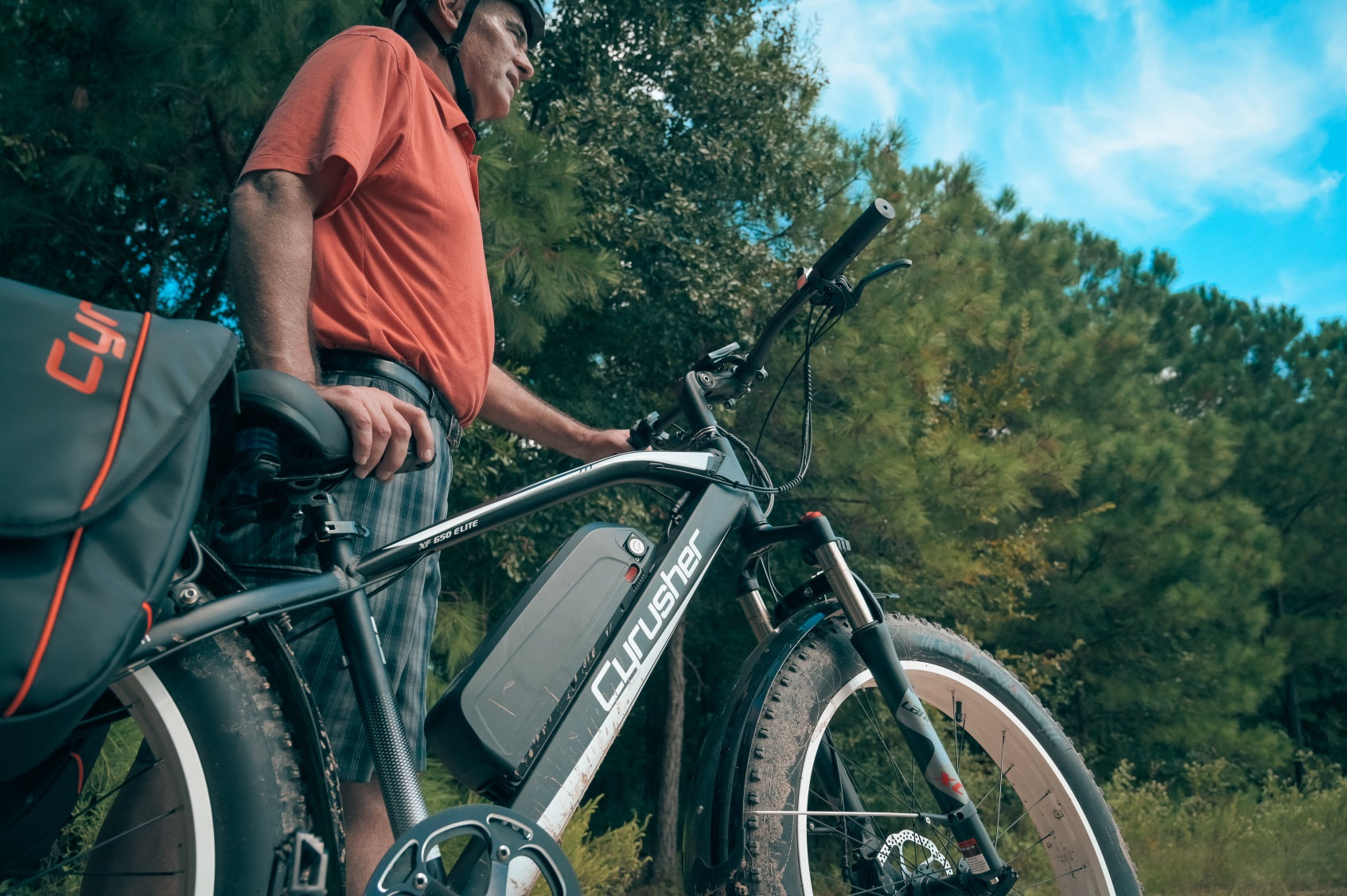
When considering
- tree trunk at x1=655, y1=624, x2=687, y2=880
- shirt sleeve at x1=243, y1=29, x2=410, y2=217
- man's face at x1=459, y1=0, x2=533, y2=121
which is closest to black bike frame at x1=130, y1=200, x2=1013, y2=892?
shirt sleeve at x1=243, y1=29, x2=410, y2=217

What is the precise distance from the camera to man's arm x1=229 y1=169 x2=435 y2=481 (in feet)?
3.23

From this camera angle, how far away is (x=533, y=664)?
109 centimetres

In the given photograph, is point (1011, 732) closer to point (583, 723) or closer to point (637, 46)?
point (583, 723)

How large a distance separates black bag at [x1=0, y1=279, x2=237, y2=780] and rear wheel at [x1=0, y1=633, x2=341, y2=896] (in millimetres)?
126

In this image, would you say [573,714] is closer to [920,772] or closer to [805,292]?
[920,772]

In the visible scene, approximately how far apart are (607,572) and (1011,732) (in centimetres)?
65

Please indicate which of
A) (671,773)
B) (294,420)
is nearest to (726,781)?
(294,420)

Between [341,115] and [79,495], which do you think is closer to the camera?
[79,495]

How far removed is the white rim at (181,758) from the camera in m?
0.81

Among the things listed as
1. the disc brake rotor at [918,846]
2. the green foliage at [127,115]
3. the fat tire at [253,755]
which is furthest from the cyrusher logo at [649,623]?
the green foliage at [127,115]

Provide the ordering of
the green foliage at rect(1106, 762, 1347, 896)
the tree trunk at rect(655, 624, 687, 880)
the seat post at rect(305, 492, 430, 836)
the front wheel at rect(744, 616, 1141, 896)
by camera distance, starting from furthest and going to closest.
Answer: the tree trunk at rect(655, 624, 687, 880), the green foliage at rect(1106, 762, 1347, 896), the front wheel at rect(744, 616, 1141, 896), the seat post at rect(305, 492, 430, 836)

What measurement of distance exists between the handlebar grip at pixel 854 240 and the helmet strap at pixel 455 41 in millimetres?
636

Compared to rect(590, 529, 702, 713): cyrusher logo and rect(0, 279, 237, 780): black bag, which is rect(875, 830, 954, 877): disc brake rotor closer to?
rect(590, 529, 702, 713): cyrusher logo

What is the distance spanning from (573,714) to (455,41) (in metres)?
1.05
